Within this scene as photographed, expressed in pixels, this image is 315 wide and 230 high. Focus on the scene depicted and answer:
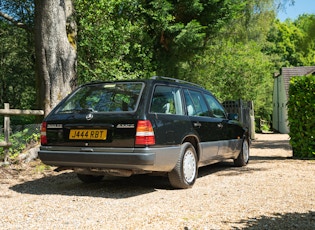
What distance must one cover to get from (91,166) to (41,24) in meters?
5.01

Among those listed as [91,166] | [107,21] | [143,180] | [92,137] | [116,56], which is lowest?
[143,180]

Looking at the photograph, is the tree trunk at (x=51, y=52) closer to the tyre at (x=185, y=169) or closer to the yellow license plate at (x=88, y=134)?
the yellow license plate at (x=88, y=134)

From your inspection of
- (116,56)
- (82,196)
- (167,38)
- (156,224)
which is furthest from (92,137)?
(167,38)

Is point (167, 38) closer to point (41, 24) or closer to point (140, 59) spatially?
point (140, 59)

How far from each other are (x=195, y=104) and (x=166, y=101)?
1.01 meters

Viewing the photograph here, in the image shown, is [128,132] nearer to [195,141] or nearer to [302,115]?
[195,141]

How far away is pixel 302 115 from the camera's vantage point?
985 cm

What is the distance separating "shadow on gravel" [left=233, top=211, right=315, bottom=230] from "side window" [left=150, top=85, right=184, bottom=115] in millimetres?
A: 2192

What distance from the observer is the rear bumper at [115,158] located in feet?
16.8

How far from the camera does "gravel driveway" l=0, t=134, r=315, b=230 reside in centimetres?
398

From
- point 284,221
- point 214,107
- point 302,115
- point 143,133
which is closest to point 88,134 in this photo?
point 143,133

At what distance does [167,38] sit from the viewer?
17.0m

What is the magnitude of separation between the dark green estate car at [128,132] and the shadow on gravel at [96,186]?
0.35 m

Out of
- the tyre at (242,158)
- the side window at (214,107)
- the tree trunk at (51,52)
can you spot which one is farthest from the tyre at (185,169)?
the tree trunk at (51,52)
